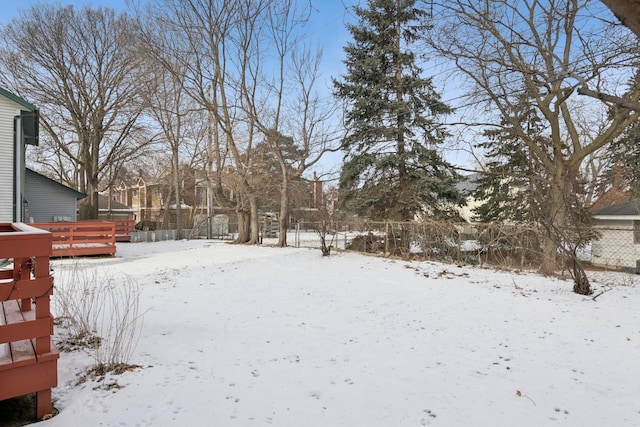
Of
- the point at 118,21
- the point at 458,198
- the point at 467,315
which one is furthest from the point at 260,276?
the point at 118,21

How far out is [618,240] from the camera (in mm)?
15688

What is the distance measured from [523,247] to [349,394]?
8.31 m

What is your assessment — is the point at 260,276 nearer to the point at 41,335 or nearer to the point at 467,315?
the point at 467,315

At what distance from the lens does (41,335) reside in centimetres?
252

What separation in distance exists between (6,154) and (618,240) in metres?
23.4

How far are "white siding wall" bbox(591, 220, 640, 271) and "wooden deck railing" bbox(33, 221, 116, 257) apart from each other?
19.0 m

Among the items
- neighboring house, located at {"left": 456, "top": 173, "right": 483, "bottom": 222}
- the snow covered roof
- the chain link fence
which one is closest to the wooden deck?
the chain link fence

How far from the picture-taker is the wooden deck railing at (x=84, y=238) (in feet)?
39.2

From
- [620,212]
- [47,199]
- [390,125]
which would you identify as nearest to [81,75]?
[47,199]

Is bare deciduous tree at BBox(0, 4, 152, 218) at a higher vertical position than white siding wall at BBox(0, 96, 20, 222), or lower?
higher

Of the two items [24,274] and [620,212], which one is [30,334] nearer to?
[24,274]

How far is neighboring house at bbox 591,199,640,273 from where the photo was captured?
1481 centimetres

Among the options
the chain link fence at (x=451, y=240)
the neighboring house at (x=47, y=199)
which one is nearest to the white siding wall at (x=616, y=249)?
the chain link fence at (x=451, y=240)

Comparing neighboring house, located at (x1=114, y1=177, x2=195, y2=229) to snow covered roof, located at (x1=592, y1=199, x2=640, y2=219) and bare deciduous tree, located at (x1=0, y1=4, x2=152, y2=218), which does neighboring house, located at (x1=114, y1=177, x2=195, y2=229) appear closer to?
bare deciduous tree, located at (x1=0, y1=4, x2=152, y2=218)
